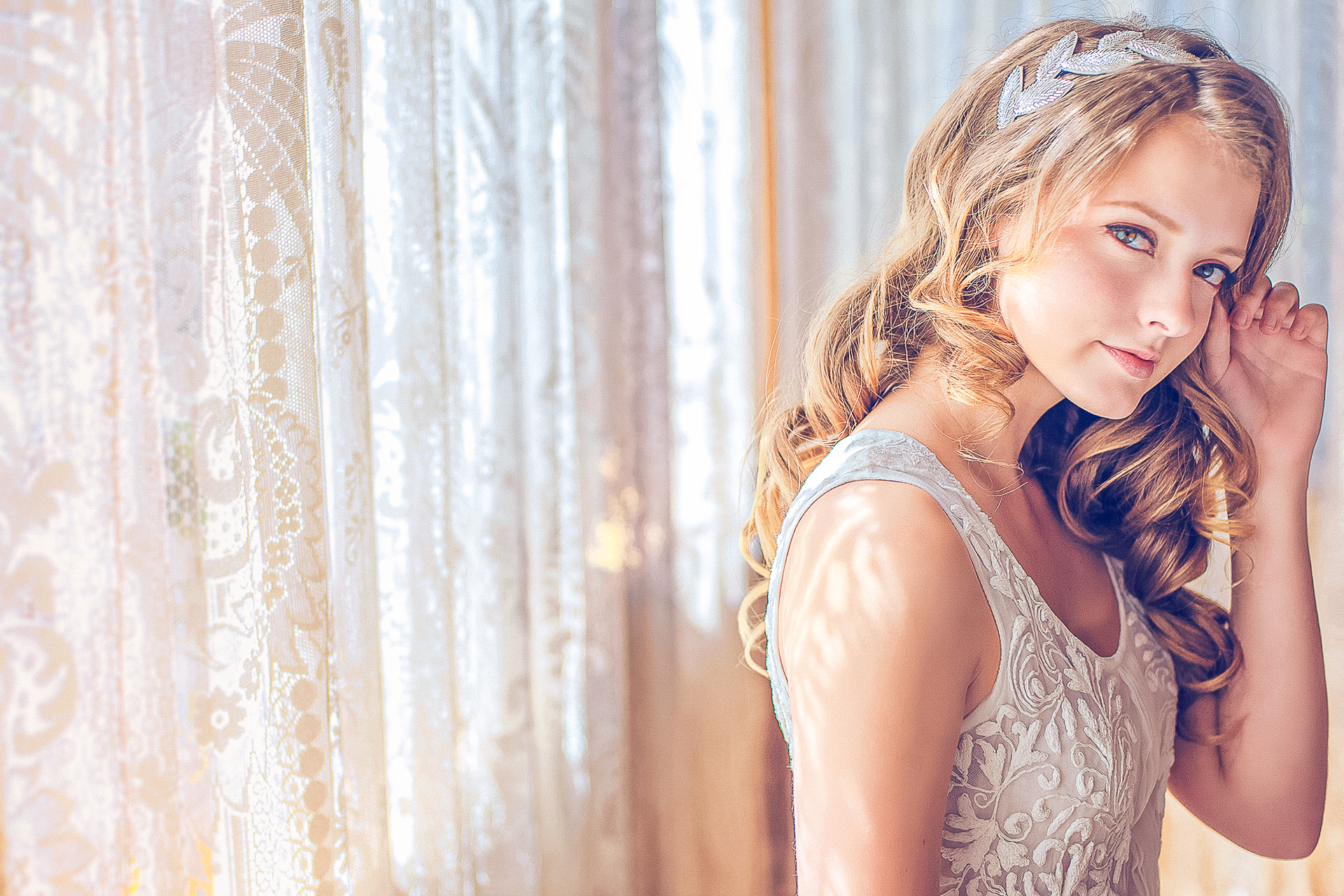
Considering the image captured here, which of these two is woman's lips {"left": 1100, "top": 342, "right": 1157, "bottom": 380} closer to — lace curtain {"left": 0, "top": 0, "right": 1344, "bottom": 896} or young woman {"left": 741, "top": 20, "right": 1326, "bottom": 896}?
young woman {"left": 741, "top": 20, "right": 1326, "bottom": 896}

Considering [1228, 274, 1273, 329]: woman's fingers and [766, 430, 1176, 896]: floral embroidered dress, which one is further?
[1228, 274, 1273, 329]: woman's fingers

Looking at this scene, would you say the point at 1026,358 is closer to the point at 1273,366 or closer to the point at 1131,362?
the point at 1131,362

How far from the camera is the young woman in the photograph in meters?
0.65

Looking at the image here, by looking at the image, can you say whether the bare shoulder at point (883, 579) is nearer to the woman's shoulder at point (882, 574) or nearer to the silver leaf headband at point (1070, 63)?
the woman's shoulder at point (882, 574)

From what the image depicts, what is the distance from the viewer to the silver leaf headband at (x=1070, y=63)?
0.76 m

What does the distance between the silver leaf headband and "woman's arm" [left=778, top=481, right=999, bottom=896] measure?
380mm

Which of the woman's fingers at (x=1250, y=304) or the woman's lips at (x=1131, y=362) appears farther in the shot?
the woman's fingers at (x=1250, y=304)

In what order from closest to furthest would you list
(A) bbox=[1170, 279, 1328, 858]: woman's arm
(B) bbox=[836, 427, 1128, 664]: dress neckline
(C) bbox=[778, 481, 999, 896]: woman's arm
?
(C) bbox=[778, 481, 999, 896]: woman's arm
(B) bbox=[836, 427, 1128, 664]: dress neckline
(A) bbox=[1170, 279, 1328, 858]: woman's arm

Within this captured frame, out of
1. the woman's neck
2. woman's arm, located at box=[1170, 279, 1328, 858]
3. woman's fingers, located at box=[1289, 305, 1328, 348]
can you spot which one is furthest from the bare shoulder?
woman's fingers, located at box=[1289, 305, 1328, 348]

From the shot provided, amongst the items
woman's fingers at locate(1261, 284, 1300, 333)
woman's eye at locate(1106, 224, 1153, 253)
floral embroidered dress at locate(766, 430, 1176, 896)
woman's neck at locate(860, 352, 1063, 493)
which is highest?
woman's eye at locate(1106, 224, 1153, 253)

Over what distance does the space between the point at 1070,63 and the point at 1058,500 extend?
1.55ft

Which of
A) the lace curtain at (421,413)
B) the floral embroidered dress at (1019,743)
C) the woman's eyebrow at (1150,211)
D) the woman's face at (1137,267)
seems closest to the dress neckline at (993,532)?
the floral embroidered dress at (1019,743)

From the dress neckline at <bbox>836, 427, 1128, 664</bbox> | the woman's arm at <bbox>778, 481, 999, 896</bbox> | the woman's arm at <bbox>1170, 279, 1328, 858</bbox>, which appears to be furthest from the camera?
the woman's arm at <bbox>1170, 279, 1328, 858</bbox>

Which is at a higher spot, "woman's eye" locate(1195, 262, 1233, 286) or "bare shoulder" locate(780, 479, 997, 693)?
"woman's eye" locate(1195, 262, 1233, 286)
